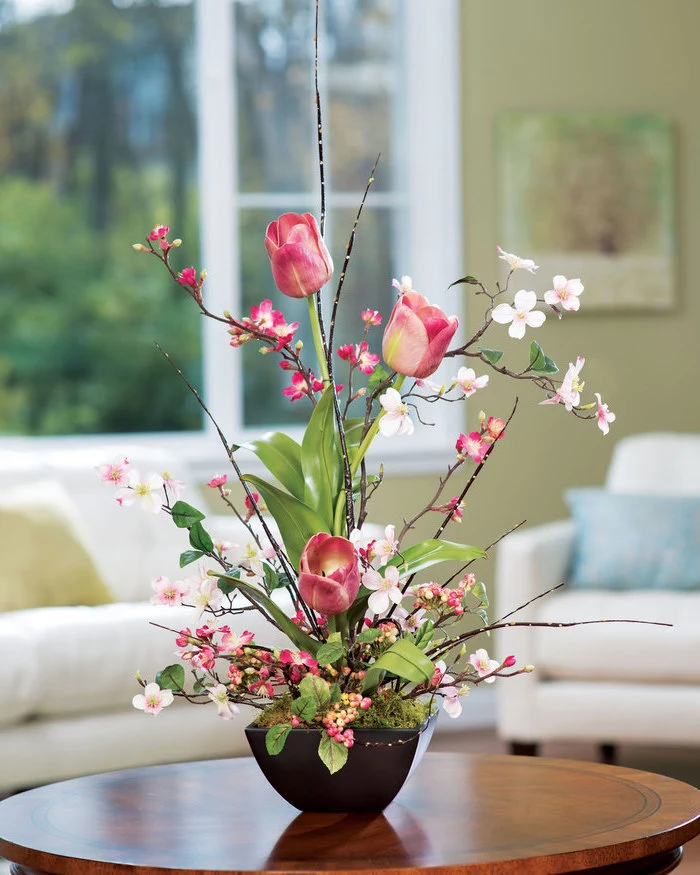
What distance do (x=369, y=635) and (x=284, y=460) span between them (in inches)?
8.3

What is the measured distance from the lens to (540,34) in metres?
4.38

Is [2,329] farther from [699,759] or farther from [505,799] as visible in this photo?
[505,799]

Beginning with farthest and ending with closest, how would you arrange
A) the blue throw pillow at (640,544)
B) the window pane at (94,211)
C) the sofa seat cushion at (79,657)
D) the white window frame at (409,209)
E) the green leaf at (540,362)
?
the window pane at (94,211) → the white window frame at (409,209) → the blue throw pillow at (640,544) → the sofa seat cushion at (79,657) → the green leaf at (540,362)

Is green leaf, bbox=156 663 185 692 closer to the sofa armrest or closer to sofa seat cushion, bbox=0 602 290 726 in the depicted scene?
sofa seat cushion, bbox=0 602 290 726

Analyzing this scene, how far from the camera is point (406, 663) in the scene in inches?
53.9

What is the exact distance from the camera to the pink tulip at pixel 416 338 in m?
1.35

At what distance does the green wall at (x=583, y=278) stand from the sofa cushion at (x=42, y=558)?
1165 millimetres

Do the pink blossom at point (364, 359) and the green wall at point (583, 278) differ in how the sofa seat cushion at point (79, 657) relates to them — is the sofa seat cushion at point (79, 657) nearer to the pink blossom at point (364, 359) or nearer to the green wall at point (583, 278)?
the green wall at point (583, 278)

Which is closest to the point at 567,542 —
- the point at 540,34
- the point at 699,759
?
the point at 699,759

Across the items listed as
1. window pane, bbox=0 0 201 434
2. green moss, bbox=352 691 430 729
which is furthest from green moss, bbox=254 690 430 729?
window pane, bbox=0 0 201 434

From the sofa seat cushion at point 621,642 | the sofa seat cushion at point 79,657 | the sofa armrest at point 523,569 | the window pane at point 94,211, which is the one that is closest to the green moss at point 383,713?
the sofa seat cushion at point 79,657

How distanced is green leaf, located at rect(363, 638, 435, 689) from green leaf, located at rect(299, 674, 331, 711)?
5 cm

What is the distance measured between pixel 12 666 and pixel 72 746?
9.3 inches

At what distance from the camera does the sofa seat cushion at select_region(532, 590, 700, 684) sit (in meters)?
3.21
